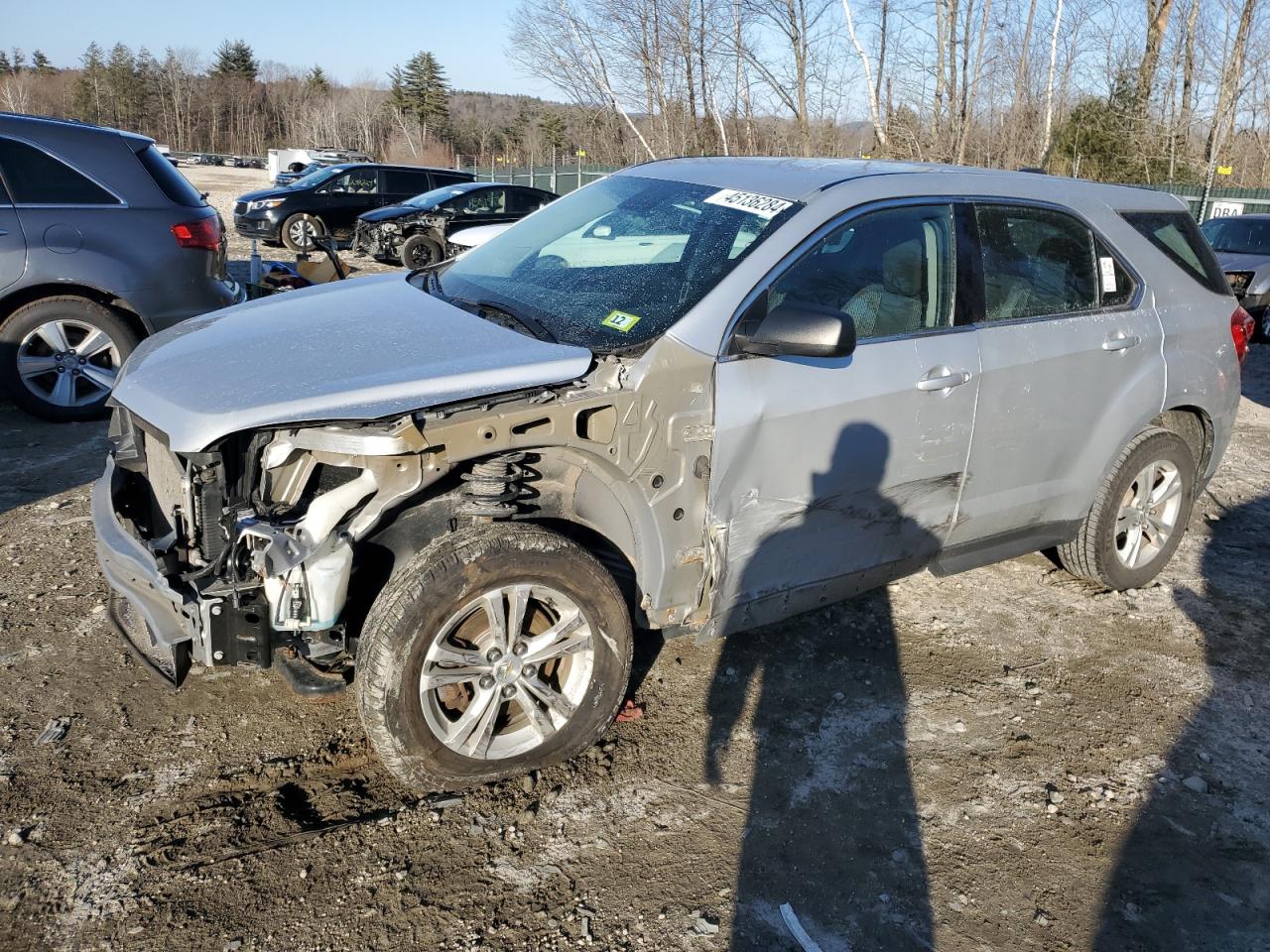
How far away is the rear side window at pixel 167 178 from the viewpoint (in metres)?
6.51

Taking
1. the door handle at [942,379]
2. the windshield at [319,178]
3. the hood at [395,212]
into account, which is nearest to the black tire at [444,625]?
the door handle at [942,379]

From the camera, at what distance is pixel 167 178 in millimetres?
6598

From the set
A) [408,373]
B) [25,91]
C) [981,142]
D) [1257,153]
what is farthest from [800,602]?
[25,91]

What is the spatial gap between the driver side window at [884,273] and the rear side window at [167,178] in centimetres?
507

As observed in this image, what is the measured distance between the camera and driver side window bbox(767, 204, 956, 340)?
3.30 metres

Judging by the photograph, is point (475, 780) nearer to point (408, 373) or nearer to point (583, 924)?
point (583, 924)

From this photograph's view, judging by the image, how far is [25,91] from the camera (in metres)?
72.4

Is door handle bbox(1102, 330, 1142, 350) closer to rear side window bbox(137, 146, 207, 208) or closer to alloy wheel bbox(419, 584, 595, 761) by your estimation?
alloy wheel bbox(419, 584, 595, 761)

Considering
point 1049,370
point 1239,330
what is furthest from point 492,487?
point 1239,330

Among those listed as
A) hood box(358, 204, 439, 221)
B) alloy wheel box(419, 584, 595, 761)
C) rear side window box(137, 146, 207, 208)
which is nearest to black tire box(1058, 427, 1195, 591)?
alloy wheel box(419, 584, 595, 761)

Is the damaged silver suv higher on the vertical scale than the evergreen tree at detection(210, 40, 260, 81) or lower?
lower

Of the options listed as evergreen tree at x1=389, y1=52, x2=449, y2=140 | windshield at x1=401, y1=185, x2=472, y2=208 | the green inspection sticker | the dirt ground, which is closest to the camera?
the dirt ground

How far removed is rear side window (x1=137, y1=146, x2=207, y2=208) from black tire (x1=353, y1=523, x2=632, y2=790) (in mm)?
4966

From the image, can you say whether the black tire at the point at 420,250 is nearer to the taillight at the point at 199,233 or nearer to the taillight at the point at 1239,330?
the taillight at the point at 199,233
